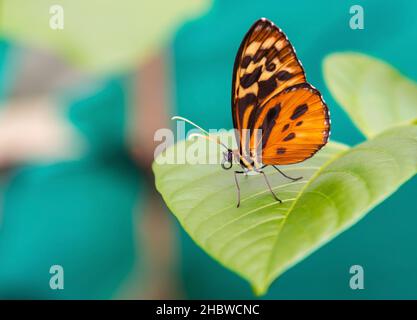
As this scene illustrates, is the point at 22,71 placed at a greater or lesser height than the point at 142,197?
greater

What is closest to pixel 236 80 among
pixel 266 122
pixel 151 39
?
pixel 266 122

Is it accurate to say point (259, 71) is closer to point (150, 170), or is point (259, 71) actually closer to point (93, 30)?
point (93, 30)

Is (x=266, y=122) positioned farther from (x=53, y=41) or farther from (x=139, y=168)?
(x=139, y=168)

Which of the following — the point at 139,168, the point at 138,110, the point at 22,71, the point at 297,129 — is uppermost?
the point at 22,71

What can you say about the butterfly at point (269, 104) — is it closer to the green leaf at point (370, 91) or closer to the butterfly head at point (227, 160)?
the butterfly head at point (227, 160)

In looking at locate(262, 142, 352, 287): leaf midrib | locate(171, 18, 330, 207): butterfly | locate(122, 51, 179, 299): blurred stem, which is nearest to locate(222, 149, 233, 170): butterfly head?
locate(171, 18, 330, 207): butterfly

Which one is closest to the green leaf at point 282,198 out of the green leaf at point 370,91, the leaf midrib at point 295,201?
the leaf midrib at point 295,201

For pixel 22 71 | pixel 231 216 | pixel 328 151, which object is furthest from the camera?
A: pixel 22 71
